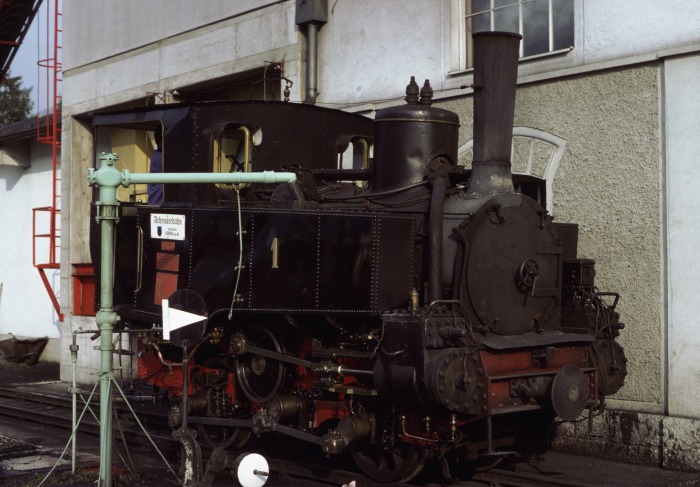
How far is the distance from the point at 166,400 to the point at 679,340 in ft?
15.4

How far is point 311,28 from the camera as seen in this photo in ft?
38.5

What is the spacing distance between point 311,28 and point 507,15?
9.34ft

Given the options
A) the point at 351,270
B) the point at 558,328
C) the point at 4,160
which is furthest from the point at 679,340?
the point at 4,160

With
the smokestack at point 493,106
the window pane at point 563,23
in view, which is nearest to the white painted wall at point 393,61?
the window pane at point 563,23

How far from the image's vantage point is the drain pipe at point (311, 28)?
458 inches

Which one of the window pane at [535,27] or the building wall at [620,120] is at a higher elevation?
the window pane at [535,27]

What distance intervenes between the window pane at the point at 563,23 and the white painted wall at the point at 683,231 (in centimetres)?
121

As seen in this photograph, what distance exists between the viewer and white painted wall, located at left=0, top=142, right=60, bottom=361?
17891 mm

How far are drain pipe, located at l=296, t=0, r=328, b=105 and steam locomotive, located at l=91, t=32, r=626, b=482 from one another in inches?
139

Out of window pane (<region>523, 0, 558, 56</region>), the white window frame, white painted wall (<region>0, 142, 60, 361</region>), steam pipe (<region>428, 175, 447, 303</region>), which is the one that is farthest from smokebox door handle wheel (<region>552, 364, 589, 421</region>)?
white painted wall (<region>0, 142, 60, 361</region>)

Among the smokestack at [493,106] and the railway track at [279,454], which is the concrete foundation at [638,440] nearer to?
the railway track at [279,454]

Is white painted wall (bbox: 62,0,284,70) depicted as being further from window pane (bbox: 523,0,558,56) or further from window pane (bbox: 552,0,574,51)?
window pane (bbox: 552,0,574,51)

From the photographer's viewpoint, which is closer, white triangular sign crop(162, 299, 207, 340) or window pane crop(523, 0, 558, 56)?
white triangular sign crop(162, 299, 207, 340)

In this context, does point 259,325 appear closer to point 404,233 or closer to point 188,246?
point 188,246
